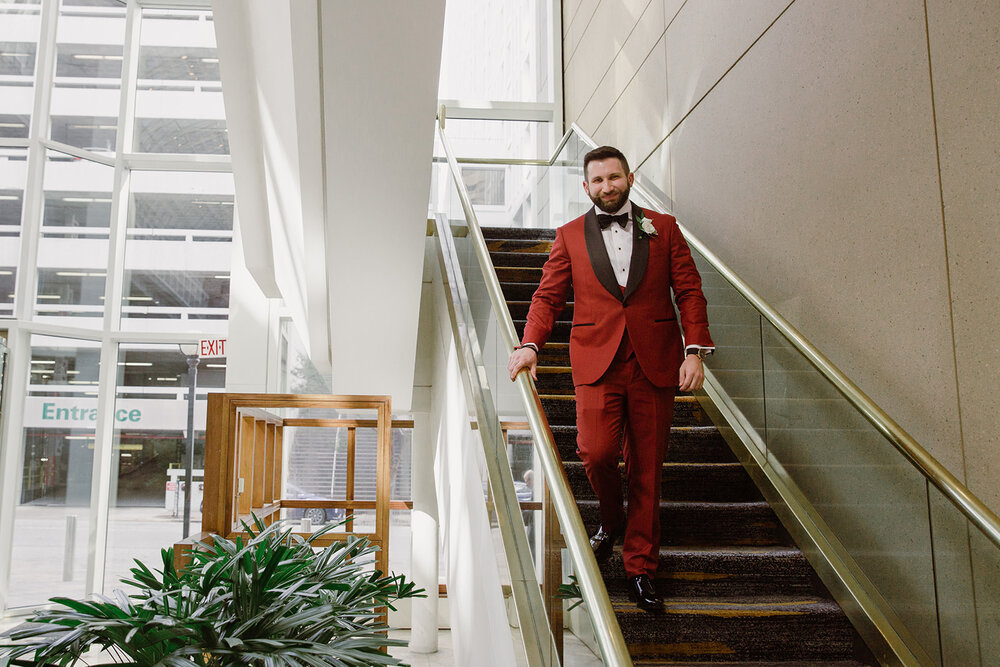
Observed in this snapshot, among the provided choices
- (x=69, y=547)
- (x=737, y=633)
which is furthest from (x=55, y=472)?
(x=737, y=633)

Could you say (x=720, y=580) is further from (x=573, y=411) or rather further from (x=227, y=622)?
(x=227, y=622)

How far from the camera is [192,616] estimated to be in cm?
223

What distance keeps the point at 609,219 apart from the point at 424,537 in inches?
230

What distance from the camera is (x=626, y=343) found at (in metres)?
2.80

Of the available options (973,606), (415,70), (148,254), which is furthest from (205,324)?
(973,606)

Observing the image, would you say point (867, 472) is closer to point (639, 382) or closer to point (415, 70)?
point (639, 382)

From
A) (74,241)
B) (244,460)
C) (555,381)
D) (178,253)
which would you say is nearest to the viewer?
(555,381)

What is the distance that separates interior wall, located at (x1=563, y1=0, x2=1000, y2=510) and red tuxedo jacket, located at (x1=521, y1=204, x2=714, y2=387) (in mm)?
854

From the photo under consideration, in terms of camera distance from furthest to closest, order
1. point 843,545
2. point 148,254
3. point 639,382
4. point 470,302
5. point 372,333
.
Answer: point 148,254, point 372,333, point 470,302, point 843,545, point 639,382

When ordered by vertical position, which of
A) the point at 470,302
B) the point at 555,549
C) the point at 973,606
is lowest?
the point at 973,606

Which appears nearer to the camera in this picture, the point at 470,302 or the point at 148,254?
the point at 470,302

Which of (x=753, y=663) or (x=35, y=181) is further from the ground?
(x=35, y=181)

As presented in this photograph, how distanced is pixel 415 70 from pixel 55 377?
774cm

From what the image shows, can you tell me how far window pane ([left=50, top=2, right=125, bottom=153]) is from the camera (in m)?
9.37
